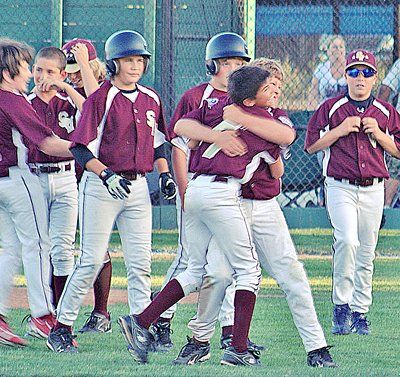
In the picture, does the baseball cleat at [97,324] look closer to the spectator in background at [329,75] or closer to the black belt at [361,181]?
the black belt at [361,181]

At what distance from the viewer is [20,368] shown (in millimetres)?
5680

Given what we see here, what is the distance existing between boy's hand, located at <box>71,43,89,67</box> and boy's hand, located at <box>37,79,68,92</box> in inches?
6.5

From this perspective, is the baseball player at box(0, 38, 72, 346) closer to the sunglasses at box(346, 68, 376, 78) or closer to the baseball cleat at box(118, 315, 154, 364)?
the baseball cleat at box(118, 315, 154, 364)

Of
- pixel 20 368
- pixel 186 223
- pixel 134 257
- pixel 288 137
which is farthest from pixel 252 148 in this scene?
pixel 20 368

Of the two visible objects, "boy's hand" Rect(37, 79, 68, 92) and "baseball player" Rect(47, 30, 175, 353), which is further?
"boy's hand" Rect(37, 79, 68, 92)

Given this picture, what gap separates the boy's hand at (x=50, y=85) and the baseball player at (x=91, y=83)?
137 millimetres

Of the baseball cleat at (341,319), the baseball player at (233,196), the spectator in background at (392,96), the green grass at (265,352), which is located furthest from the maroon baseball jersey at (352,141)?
the spectator in background at (392,96)

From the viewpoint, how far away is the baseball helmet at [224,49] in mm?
6684

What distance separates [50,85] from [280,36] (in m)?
7.06

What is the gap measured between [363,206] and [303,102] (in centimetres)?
644

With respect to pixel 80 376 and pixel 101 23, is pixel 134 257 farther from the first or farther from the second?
pixel 101 23

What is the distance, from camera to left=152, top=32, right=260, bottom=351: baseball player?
21.9 feet

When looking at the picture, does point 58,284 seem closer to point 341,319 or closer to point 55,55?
point 55,55

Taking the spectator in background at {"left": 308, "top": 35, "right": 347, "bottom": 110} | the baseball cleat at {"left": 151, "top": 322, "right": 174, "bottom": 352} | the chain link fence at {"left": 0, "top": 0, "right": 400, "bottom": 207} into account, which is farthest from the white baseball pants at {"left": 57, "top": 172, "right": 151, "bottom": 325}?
the spectator in background at {"left": 308, "top": 35, "right": 347, "bottom": 110}
